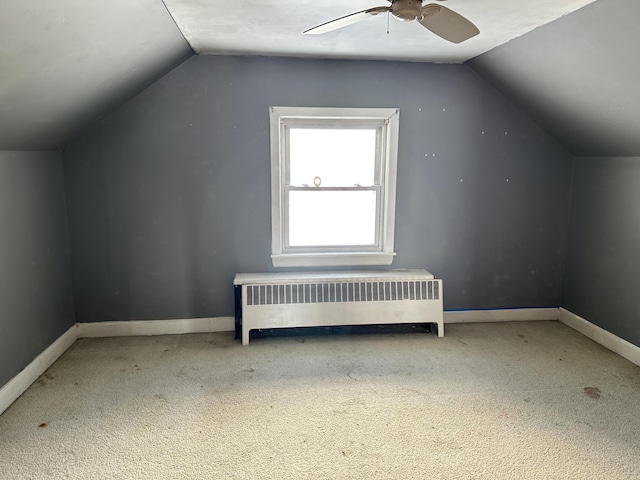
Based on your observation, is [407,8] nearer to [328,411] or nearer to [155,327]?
[328,411]

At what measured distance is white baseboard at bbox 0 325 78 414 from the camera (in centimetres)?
263

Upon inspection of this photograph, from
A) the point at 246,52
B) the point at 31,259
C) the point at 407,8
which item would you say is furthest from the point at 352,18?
the point at 31,259

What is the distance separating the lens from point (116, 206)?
352 cm

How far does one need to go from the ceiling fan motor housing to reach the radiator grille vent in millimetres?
2164

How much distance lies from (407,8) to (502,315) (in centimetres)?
301

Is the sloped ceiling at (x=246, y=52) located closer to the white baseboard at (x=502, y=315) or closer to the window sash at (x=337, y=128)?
the window sash at (x=337, y=128)

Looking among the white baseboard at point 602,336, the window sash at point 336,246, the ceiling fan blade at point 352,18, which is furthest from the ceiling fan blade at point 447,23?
the white baseboard at point 602,336

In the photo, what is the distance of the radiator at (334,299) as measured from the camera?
11.6 ft

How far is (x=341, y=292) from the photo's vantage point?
11.9 feet

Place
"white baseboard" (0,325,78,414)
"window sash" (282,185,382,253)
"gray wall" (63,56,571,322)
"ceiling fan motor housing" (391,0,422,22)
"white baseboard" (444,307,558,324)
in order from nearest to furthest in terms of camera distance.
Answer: "ceiling fan motor housing" (391,0,422,22), "white baseboard" (0,325,78,414), "gray wall" (63,56,571,322), "window sash" (282,185,382,253), "white baseboard" (444,307,558,324)

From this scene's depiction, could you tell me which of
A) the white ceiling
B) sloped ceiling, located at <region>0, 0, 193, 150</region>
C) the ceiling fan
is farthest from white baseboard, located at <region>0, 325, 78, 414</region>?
the ceiling fan

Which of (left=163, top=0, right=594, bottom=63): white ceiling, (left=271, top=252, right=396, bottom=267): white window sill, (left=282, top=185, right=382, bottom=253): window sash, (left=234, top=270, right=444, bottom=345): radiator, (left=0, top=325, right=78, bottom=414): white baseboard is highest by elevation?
(left=163, top=0, right=594, bottom=63): white ceiling

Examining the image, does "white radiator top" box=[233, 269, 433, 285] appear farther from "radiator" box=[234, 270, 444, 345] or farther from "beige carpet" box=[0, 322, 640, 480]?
"beige carpet" box=[0, 322, 640, 480]

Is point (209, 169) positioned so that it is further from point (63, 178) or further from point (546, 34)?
point (546, 34)
